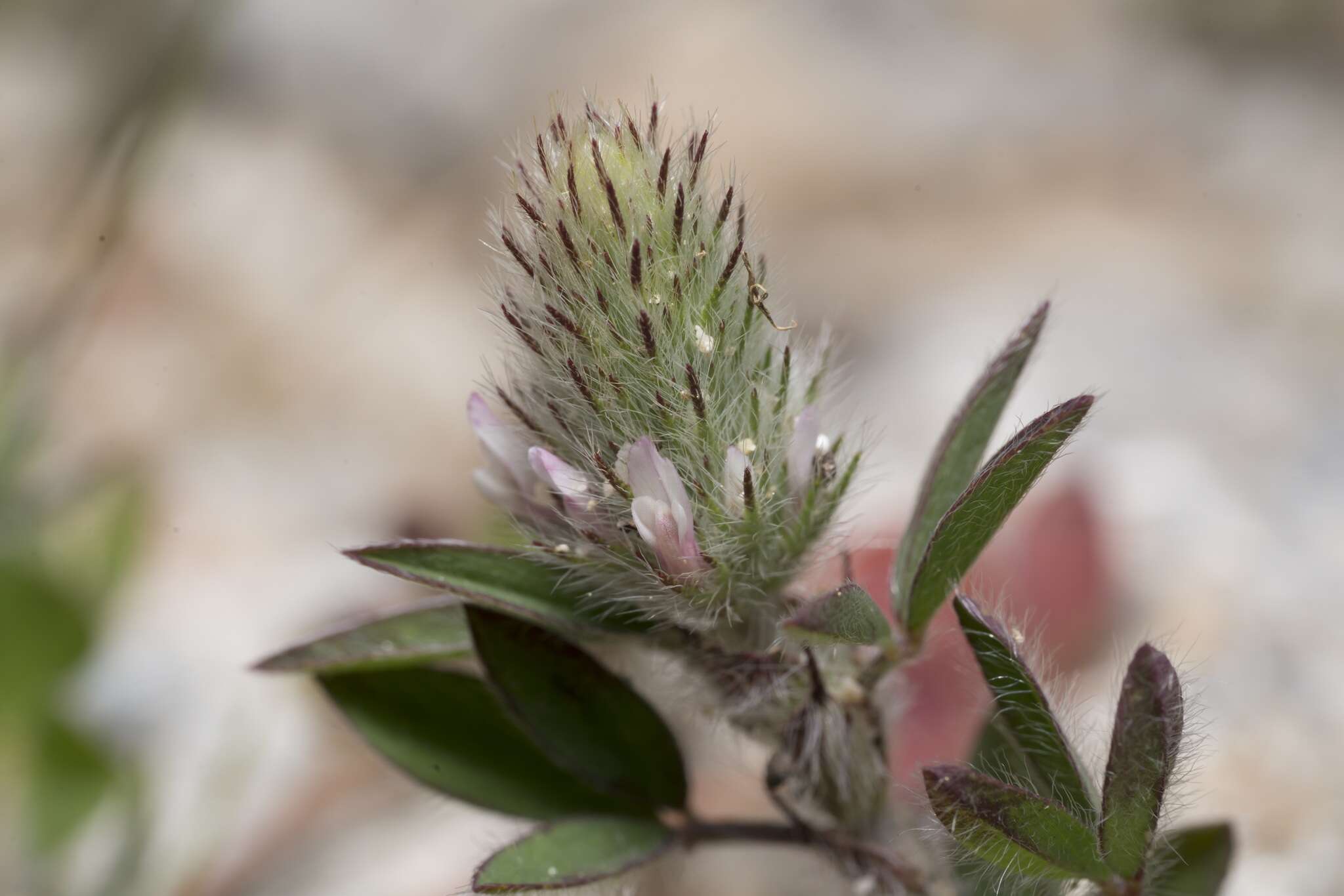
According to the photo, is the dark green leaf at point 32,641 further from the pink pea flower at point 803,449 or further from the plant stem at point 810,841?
the pink pea flower at point 803,449

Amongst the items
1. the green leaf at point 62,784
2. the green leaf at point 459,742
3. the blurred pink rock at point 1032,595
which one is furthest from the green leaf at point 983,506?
the green leaf at point 62,784

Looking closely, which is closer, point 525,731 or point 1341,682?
point 525,731

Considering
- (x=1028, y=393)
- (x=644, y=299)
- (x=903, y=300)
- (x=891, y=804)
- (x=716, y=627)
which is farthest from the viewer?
(x=903, y=300)

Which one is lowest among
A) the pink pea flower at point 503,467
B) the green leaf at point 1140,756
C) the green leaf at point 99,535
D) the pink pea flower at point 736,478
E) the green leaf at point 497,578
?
the green leaf at point 1140,756

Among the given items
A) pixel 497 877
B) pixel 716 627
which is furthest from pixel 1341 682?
pixel 497 877

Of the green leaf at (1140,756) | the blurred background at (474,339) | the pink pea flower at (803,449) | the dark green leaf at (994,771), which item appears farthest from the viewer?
the blurred background at (474,339)

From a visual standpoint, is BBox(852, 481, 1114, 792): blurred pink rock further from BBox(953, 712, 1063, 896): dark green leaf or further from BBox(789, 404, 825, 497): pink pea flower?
BBox(789, 404, 825, 497): pink pea flower

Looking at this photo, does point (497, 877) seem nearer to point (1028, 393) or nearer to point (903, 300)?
point (1028, 393)
